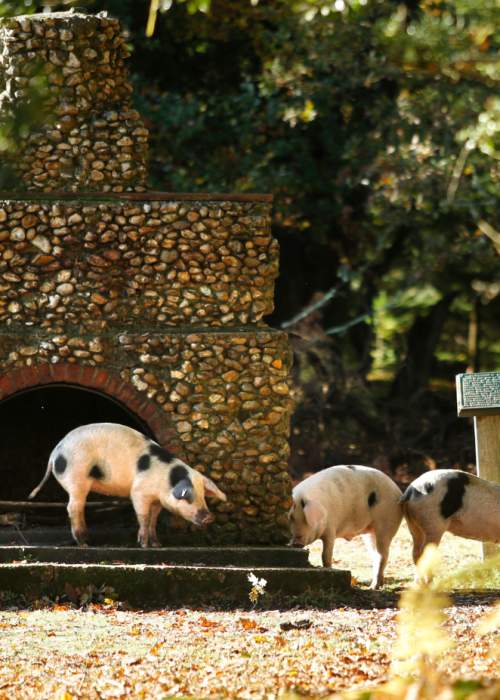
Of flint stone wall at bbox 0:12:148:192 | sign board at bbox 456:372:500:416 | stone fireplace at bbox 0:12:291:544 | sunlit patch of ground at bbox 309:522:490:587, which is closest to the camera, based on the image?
stone fireplace at bbox 0:12:291:544

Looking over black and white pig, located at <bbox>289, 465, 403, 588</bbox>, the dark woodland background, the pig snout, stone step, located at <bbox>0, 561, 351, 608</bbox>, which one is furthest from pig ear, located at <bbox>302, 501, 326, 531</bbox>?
the dark woodland background

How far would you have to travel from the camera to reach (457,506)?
1208 cm

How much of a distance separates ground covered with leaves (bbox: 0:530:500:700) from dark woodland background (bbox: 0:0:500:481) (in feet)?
37.6

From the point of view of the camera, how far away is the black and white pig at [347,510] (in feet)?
40.1

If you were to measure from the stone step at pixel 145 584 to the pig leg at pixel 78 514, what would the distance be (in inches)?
48.1

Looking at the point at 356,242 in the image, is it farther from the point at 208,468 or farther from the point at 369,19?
the point at 208,468

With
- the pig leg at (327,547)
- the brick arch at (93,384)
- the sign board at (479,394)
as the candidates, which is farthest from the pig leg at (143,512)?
the sign board at (479,394)

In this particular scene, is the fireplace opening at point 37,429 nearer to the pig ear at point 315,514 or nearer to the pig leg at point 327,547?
the pig ear at point 315,514

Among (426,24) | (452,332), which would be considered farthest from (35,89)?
(452,332)

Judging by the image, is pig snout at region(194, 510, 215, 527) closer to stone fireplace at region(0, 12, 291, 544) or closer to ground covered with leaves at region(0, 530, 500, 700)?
stone fireplace at region(0, 12, 291, 544)

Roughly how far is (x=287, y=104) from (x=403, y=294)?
457 cm

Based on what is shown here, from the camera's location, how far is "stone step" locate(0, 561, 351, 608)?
10562 mm

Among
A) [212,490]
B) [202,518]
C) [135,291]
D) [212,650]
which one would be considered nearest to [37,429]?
[135,291]

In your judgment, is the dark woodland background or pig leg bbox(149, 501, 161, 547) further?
the dark woodland background
